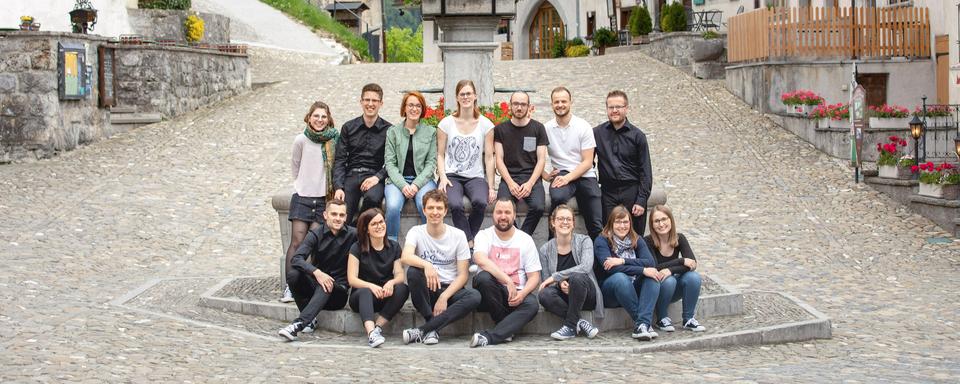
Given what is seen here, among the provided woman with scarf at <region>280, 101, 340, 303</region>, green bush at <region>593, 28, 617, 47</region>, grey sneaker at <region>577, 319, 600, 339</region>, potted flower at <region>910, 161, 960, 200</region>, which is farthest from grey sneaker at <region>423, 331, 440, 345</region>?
green bush at <region>593, 28, 617, 47</region>

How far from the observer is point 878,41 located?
23469mm

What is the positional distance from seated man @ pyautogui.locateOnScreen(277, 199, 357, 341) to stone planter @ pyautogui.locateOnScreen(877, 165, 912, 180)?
9.55 m

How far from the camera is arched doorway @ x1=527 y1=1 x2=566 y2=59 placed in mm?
51281

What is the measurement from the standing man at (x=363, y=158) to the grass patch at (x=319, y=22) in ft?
91.0

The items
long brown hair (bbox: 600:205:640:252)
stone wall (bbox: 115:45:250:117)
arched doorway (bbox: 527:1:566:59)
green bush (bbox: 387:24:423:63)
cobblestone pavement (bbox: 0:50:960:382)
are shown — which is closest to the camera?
cobblestone pavement (bbox: 0:50:960:382)

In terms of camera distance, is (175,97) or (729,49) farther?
(729,49)

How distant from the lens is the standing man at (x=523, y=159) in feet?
34.3

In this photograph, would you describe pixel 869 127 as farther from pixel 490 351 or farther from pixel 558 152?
pixel 490 351

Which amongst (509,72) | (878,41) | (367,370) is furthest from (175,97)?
(367,370)

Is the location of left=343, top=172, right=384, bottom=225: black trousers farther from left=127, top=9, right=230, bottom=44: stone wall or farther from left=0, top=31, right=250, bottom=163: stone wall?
left=127, top=9, right=230, bottom=44: stone wall

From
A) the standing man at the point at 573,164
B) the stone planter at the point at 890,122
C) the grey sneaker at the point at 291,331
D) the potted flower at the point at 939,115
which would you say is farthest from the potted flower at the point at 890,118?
the grey sneaker at the point at 291,331

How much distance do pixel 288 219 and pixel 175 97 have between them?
45.8 ft

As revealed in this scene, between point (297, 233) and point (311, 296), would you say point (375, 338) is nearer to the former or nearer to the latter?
point (311, 296)

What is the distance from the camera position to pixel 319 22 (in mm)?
39469
